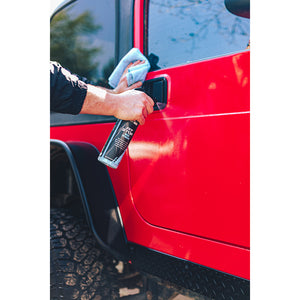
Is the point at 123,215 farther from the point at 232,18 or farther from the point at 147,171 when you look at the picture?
the point at 232,18

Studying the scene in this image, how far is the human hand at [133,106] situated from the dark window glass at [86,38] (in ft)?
1.03

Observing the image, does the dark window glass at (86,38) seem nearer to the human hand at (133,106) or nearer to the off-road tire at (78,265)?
the human hand at (133,106)

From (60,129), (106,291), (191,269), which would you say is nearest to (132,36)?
(60,129)

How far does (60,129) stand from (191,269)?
3.79 ft

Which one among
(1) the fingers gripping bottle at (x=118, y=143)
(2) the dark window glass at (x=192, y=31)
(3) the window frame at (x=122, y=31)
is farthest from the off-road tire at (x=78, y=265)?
(2) the dark window glass at (x=192, y=31)

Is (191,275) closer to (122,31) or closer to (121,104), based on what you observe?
(121,104)

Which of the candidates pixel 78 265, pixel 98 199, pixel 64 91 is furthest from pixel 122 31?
pixel 78 265

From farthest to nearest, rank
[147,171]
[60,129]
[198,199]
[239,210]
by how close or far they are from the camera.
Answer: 1. [60,129]
2. [147,171]
3. [198,199]
4. [239,210]

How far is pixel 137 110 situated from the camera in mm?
1225

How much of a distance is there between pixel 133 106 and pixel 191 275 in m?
0.76

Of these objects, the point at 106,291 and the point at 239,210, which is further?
the point at 106,291

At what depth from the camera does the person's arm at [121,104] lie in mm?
1221

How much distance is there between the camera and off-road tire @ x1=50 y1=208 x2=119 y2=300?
1.32 meters

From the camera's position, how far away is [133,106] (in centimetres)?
123
